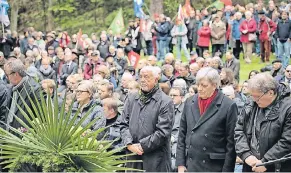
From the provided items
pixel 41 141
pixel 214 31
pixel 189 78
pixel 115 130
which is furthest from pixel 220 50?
pixel 41 141

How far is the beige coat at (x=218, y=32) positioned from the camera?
20859 mm

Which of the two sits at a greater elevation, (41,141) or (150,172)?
Result: (41,141)

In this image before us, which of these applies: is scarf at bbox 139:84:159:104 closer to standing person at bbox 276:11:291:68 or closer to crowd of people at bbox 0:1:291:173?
crowd of people at bbox 0:1:291:173

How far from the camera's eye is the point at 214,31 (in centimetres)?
2106

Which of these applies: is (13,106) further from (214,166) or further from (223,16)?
(223,16)

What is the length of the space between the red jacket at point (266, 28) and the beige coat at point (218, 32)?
4.81 feet

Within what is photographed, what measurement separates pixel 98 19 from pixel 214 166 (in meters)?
33.4

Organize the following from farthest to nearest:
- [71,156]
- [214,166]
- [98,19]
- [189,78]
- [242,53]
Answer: [98,19] → [242,53] → [189,78] → [214,166] → [71,156]

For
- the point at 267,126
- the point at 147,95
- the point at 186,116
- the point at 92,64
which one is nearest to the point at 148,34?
the point at 92,64

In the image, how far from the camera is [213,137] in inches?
265

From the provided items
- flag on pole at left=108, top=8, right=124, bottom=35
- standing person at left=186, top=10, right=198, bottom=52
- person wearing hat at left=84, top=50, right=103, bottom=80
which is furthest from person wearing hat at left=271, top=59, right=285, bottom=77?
flag on pole at left=108, top=8, right=124, bottom=35

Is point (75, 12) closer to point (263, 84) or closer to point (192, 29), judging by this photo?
point (192, 29)

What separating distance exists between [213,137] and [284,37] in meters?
13.9

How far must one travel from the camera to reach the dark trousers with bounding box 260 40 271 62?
21930 mm
